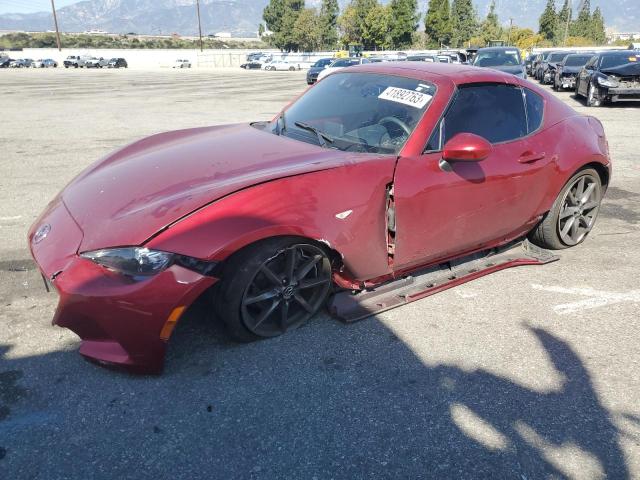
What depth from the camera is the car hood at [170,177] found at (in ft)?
8.30

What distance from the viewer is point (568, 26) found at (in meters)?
77.7

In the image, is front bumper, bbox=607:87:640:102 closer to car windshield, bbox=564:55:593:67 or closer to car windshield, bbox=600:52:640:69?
car windshield, bbox=600:52:640:69

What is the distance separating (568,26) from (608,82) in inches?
2987

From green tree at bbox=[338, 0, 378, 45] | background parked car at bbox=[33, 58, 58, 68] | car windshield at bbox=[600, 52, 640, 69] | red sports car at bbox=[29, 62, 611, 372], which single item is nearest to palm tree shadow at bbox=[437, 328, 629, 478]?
red sports car at bbox=[29, 62, 611, 372]

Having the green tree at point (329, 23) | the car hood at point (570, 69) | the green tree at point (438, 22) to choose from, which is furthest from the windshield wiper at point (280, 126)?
the green tree at point (329, 23)

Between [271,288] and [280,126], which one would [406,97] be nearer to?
[280,126]

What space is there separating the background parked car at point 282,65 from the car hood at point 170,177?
4740cm

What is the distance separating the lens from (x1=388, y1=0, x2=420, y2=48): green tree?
6338 cm

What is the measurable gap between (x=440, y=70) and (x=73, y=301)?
2758 mm

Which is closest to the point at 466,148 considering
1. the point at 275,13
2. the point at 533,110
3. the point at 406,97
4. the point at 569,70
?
the point at 406,97

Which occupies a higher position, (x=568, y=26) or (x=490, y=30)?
(x=568, y=26)

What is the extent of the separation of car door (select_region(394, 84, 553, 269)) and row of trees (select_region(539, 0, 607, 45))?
83219 millimetres

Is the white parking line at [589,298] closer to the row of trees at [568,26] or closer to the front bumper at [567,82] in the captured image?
the front bumper at [567,82]

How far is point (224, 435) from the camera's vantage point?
2.27 meters
